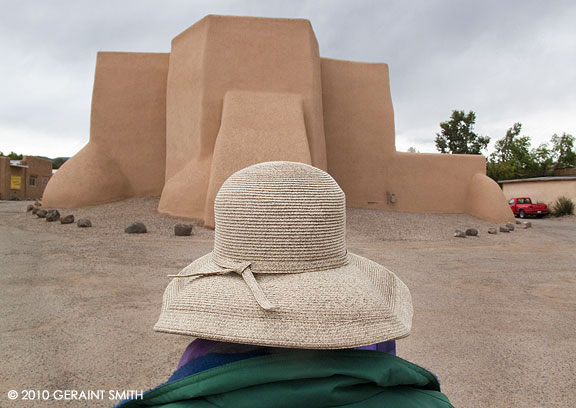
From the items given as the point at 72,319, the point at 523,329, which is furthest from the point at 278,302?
the point at 523,329

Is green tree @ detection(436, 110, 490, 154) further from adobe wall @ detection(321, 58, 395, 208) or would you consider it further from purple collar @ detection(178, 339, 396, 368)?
purple collar @ detection(178, 339, 396, 368)

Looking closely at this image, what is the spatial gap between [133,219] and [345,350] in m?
9.51

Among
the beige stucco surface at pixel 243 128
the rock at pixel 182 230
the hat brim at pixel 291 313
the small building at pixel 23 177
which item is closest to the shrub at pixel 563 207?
the beige stucco surface at pixel 243 128

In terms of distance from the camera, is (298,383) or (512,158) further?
(512,158)

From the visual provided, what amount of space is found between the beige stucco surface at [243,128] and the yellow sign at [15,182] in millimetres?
15989

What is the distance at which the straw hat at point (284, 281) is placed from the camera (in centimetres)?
77

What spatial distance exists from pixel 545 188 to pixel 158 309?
23.8 metres

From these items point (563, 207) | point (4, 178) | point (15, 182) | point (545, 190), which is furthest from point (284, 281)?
point (15, 182)

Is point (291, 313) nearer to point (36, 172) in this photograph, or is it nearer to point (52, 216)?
point (52, 216)

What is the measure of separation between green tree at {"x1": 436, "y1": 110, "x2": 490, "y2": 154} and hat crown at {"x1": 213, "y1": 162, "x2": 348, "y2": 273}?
36567 millimetres

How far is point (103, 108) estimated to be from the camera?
1225 centimetres

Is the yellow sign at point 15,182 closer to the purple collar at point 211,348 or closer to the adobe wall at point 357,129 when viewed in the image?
the adobe wall at point 357,129

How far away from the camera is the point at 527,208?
20.4m

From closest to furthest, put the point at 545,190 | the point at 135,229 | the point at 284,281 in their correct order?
1. the point at 284,281
2. the point at 135,229
3. the point at 545,190
